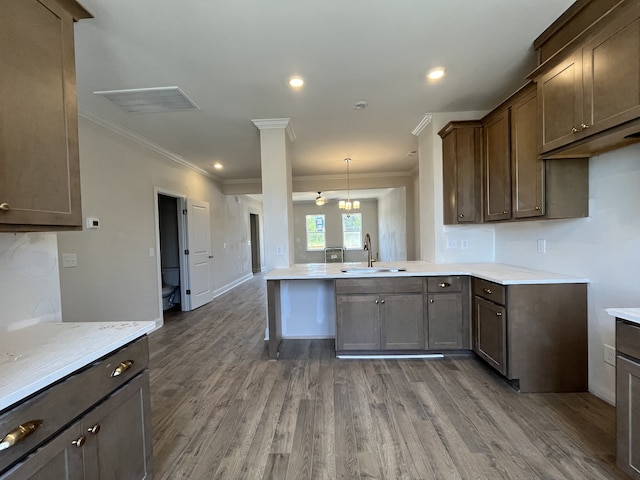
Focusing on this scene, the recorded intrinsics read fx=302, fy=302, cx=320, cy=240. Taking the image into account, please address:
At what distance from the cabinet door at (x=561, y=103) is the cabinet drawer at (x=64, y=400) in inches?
106

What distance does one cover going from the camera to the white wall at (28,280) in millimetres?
1438

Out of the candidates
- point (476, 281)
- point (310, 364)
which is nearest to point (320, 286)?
point (310, 364)

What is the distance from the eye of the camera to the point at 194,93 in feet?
8.96

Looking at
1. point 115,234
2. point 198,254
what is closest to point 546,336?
point 115,234

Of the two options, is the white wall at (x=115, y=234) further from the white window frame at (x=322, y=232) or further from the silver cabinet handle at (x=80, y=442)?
the white window frame at (x=322, y=232)

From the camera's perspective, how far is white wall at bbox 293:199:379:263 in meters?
11.3

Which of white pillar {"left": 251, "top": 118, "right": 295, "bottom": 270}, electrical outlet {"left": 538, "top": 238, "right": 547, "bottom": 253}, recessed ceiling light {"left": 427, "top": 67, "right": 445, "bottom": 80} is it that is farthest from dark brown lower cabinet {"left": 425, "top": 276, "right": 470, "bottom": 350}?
recessed ceiling light {"left": 427, "top": 67, "right": 445, "bottom": 80}

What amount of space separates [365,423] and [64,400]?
1.68 metres

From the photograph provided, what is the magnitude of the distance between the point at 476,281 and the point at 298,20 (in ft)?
8.36

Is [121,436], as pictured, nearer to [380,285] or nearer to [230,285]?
[380,285]

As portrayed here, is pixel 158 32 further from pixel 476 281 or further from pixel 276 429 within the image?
pixel 476 281

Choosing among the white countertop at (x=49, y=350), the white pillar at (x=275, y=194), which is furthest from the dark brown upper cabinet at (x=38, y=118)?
the white pillar at (x=275, y=194)

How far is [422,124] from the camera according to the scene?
11.8 feet

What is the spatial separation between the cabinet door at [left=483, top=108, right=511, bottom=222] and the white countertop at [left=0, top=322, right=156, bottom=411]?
9.45ft
